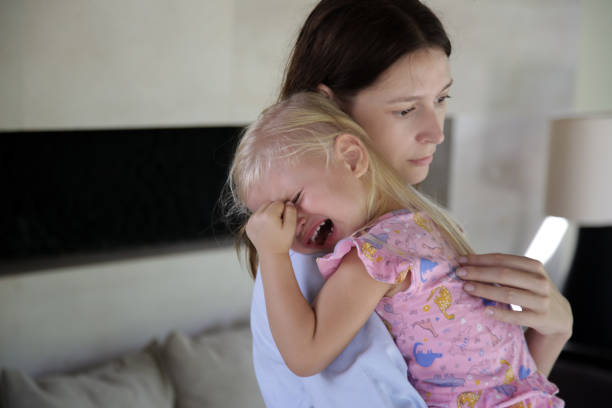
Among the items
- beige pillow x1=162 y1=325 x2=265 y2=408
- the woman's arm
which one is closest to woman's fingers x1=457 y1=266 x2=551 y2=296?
the woman's arm

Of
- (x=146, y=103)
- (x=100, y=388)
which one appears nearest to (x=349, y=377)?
(x=100, y=388)

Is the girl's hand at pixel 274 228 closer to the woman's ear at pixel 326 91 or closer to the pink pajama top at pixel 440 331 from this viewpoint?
the pink pajama top at pixel 440 331

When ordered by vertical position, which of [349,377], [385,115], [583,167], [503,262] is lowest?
[583,167]

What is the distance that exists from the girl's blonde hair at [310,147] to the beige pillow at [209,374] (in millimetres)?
1130

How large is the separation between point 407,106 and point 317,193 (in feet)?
0.59

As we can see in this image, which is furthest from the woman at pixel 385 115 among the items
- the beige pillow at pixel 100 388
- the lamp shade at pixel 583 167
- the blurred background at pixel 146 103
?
the lamp shade at pixel 583 167

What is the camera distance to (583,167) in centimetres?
271

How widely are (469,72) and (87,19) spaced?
1583mm

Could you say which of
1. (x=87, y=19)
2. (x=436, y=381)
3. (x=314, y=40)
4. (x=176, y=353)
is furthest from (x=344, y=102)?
(x=176, y=353)

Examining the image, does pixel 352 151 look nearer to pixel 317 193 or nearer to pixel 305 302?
pixel 317 193

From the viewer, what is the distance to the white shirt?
83cm

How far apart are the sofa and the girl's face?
1.12 meters

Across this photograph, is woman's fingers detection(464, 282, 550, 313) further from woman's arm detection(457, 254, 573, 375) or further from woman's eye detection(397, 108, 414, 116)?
woman's eye detection(397, 108, 414, 116)

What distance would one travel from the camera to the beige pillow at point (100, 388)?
1.70 m
